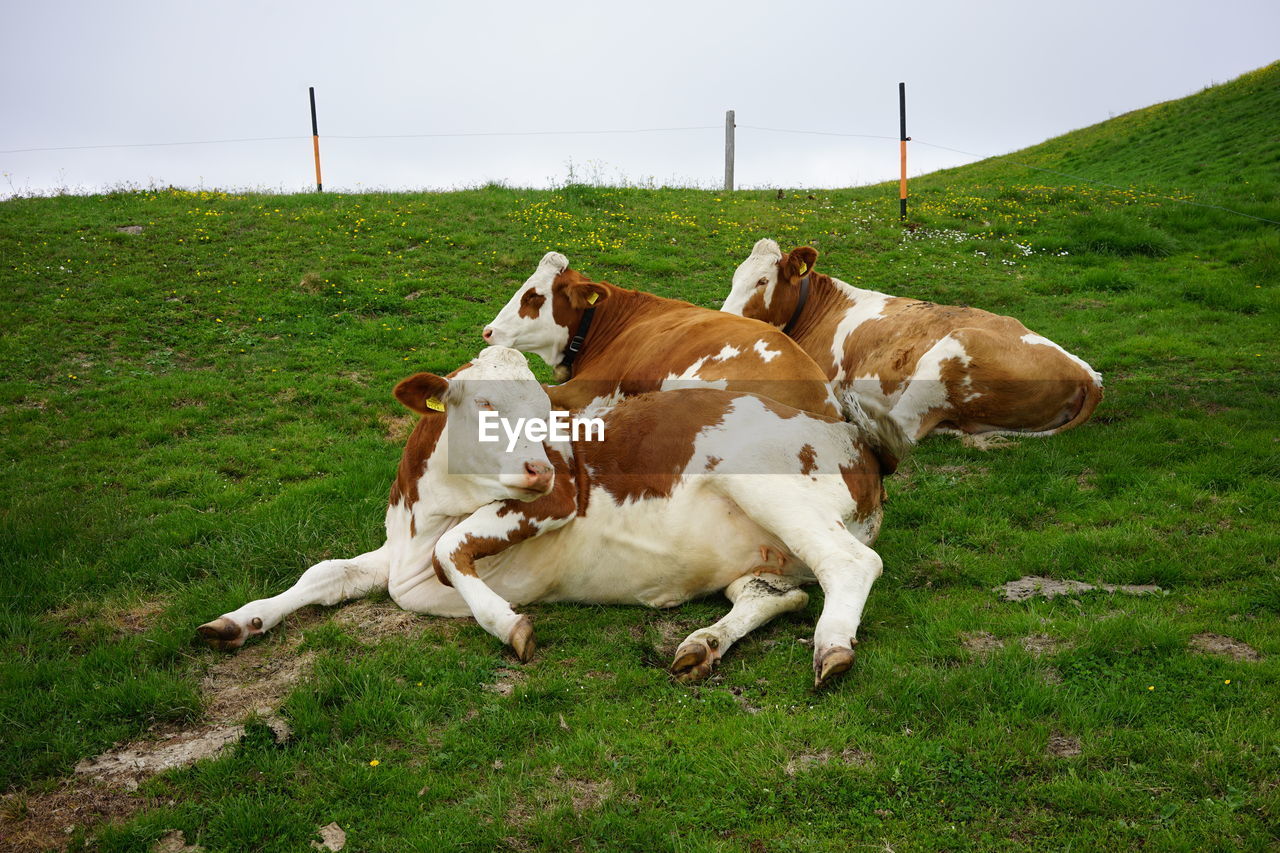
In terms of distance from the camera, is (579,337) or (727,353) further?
(579,337)

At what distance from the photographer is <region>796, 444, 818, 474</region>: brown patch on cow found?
4992 mm

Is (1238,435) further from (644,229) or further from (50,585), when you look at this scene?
(644,229)

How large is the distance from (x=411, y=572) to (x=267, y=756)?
1.61 metres

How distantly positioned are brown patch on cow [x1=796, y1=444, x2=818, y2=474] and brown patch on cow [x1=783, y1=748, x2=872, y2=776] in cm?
167

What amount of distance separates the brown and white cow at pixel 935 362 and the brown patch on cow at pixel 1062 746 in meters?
3.78

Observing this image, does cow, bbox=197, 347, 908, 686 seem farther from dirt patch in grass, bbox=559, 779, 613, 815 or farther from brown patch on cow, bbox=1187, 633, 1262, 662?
brown patch on cow, bbox=1187, 633, 1262, 662

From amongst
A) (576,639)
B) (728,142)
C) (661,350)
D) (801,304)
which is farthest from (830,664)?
(728,142)

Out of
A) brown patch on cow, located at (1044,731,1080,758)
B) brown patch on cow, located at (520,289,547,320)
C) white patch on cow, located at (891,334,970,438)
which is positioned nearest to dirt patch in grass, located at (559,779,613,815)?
brown patch on cow, located at (1044,731,1080,758)

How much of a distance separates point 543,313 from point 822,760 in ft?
18.7

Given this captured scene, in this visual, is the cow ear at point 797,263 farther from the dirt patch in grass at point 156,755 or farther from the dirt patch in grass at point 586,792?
the dirt patch in grass at point 156,755

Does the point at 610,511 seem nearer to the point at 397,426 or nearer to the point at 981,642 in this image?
the point at 981,642

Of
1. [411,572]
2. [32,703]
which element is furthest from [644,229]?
[32,703]

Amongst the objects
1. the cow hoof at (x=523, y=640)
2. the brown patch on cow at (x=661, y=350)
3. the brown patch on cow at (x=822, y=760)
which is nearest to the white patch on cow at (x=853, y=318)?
the brown patch on cow at (x=661, y=350)

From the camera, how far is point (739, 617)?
15.6ft
